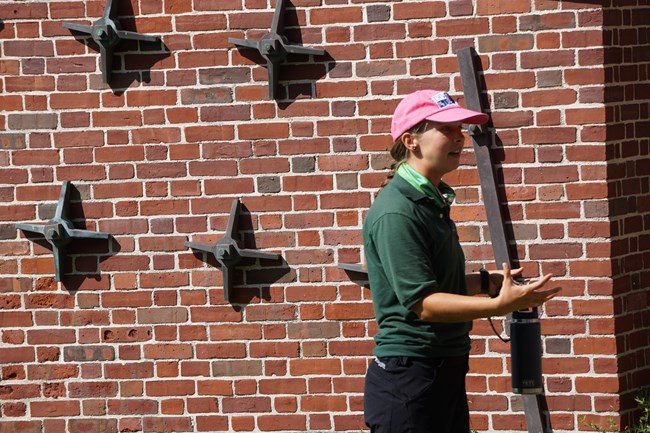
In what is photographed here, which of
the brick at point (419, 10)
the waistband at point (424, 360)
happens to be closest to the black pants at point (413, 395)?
the waistband at point (424, 360)

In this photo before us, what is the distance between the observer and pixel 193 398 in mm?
6305

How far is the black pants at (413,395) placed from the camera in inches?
164

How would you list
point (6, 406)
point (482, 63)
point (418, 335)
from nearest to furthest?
1. point (418, 335)
2. point (482, 63)
3. point (6, 406)

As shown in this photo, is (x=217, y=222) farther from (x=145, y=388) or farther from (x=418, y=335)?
(x=418, y=335)

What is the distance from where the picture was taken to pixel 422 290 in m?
4.03

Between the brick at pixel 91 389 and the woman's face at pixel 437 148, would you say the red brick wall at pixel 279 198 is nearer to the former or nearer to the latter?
the brick at pixel 91 389

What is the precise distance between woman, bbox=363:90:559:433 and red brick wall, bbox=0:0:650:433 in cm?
170

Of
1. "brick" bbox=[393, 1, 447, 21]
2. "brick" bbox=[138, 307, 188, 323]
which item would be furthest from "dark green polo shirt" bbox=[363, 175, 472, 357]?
"brick" bbox=[138, 307, 188, 323]

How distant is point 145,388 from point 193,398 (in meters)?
0.25

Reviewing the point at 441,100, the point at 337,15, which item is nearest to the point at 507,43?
the point at 337,15

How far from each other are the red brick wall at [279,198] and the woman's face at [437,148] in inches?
69.5

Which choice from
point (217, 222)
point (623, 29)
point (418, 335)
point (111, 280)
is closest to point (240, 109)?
point (217, 222)

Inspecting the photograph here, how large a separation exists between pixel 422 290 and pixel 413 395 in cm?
38

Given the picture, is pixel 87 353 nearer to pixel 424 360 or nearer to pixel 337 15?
pixel 337 15
